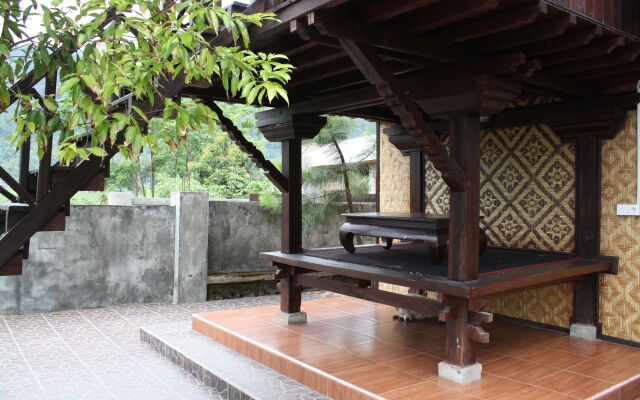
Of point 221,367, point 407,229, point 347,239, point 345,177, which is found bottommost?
point 221,367

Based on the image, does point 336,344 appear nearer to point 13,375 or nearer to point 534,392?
point 534,392

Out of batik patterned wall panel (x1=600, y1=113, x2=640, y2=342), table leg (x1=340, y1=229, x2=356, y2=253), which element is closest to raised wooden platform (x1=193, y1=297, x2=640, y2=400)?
batik patterned wall panel (x1=600, y1=113, x2=640, y2=342)

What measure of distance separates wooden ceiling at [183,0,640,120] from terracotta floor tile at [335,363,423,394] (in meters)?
1.97

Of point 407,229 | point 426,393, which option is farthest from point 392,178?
point 426,393

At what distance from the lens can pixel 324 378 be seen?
3.84m

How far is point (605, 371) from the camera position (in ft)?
12.8

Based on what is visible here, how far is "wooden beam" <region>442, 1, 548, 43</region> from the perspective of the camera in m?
2.94

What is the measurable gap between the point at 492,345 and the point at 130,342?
3565 millimetres

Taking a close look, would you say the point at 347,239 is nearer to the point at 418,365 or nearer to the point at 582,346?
A: the point at 418,365

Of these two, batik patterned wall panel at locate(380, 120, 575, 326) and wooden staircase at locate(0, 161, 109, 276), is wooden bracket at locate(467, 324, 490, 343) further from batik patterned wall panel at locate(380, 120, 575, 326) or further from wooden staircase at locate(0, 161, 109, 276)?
wooden staircase at locate(0, 161, 109, 276)

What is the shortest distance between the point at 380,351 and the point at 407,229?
1.03m

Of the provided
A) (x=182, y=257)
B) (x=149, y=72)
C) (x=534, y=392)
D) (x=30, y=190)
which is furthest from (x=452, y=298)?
(x=182, y=257)

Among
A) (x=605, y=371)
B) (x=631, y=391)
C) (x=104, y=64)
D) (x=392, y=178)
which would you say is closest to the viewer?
(x=104, y=64)

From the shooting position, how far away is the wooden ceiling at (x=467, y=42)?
3.12 m
